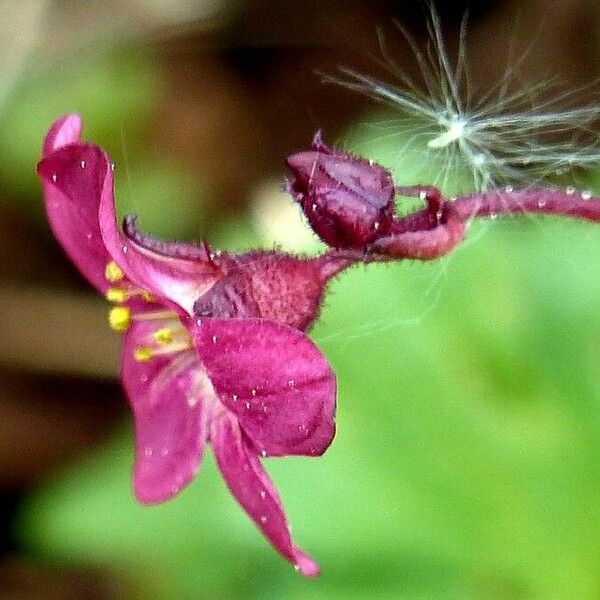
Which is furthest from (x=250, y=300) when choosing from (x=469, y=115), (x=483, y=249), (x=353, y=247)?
(x=483, y=249)

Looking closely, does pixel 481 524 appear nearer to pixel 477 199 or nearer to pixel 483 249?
pixel 483 249

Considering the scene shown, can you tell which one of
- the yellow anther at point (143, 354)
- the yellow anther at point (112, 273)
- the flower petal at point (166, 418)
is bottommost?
the flower petal at point (166, 418)

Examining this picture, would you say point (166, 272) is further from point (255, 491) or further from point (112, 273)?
point (255, 491)

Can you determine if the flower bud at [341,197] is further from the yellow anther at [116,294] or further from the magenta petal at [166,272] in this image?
the yellow anther at [116,294]

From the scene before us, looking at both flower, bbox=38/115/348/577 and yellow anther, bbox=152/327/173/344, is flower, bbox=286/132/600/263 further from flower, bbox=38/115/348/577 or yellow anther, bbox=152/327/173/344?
yellow anther, bbox=152/327/173/344

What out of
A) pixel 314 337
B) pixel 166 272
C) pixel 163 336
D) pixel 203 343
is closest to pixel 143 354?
pixel 163 336

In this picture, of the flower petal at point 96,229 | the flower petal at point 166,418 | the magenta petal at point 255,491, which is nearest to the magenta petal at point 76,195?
the flower petal at point 96,229

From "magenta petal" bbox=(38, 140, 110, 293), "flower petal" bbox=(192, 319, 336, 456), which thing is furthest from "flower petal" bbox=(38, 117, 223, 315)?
"flower petal" bbox=(192, 319, 336, 456)
